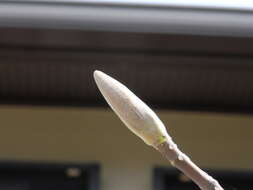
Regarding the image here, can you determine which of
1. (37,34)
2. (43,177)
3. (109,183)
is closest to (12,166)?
(43,177)

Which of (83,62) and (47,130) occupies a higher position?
(83,62)

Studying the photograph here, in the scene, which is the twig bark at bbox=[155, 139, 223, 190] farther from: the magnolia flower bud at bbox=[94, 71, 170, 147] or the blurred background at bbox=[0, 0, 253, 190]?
the blurred background at bbox=[0, 0, 253, 190]

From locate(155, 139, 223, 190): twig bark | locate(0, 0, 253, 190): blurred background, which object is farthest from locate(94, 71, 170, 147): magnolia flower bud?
locate(0, 0, 253, 190): blurred background

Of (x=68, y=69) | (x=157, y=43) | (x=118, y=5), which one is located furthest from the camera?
(x=68, y=69)

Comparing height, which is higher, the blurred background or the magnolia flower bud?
the blurred background

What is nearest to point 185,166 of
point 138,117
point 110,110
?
point 138,117

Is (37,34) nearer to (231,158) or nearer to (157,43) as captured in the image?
(157,43)

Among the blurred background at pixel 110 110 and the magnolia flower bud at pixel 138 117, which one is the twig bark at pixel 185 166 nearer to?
the magnolia flower bud at pixel 138 117

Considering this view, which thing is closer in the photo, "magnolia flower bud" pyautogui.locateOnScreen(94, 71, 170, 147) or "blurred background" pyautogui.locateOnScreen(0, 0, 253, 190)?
"magnolia flower bud" pyautogui.locateOnScreen(94, 71, 170, 147)
